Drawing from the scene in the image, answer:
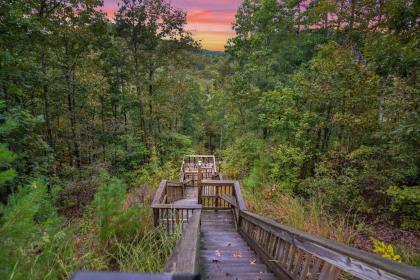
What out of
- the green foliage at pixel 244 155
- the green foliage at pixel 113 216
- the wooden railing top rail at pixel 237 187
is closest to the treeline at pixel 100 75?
the green foliage at pixel 113 216

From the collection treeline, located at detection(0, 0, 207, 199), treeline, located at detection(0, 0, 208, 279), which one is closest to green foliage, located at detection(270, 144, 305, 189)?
treeline, located at detection(0, 0, 208, 279)

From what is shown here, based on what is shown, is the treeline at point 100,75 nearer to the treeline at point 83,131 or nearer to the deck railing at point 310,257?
the treeline at point 83,131

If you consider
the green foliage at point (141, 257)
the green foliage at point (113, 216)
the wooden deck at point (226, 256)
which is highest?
the green foliage at point (113, 216)

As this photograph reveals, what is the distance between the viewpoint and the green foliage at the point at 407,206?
17.1 ft

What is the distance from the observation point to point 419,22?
5.38 m

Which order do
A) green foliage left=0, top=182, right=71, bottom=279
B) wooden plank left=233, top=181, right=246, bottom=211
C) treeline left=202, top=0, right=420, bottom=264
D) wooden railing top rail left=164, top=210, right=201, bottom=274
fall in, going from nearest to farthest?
wooden railing top rail left=164, top=210, right=201, bottom=274, green foliage left=0, top=182, right=71, bottom=279, treeline left=202, top=0, right=420, bottom=264, wooden plank left=233, top=181, right=246, bottom=211

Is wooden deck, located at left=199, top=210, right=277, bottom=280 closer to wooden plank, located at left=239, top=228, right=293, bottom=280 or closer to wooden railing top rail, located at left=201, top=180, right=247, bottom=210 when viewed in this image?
wooden plank, located at left=239, top=228, right=293, bottom=280

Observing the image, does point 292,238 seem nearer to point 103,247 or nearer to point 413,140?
point 103,247

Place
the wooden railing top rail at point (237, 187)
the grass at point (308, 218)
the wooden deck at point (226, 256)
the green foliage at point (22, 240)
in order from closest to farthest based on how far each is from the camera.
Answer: the green foliage at point (22, 240), the wooden deck at point (226, 256), the grass at point (308, 218), the wooden railing top rail at point (237, 187)

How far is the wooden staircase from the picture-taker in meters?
1.35

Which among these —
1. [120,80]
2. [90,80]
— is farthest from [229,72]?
Result: [90,80]

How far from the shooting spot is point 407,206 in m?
5.89

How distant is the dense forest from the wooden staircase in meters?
0.81

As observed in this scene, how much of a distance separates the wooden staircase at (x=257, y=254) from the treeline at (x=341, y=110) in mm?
2457
